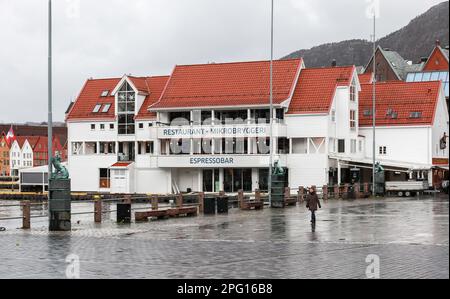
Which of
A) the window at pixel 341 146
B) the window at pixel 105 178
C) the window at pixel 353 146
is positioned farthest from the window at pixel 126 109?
the window at pixel 353 146

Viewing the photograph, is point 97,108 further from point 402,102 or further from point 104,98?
point 402,102

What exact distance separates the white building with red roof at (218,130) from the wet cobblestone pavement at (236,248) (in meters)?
36.5

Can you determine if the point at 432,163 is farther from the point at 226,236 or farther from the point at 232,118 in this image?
the point at 226,236

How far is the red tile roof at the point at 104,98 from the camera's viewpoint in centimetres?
7744

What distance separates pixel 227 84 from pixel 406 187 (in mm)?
22408

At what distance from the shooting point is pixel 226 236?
22844mm

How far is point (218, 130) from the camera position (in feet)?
227

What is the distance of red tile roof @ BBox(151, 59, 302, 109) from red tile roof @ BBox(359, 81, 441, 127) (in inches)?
361

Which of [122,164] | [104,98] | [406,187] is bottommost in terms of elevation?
[406,187]

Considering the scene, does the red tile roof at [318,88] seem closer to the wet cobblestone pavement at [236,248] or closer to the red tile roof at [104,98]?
the red tile roof at [104,98]

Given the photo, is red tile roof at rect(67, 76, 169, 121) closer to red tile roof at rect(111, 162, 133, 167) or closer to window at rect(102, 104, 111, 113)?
window at rect(102, 104, 111, 113)

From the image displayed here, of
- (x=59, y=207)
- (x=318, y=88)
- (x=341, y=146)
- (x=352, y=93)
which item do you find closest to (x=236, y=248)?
(x=59, y=207)
